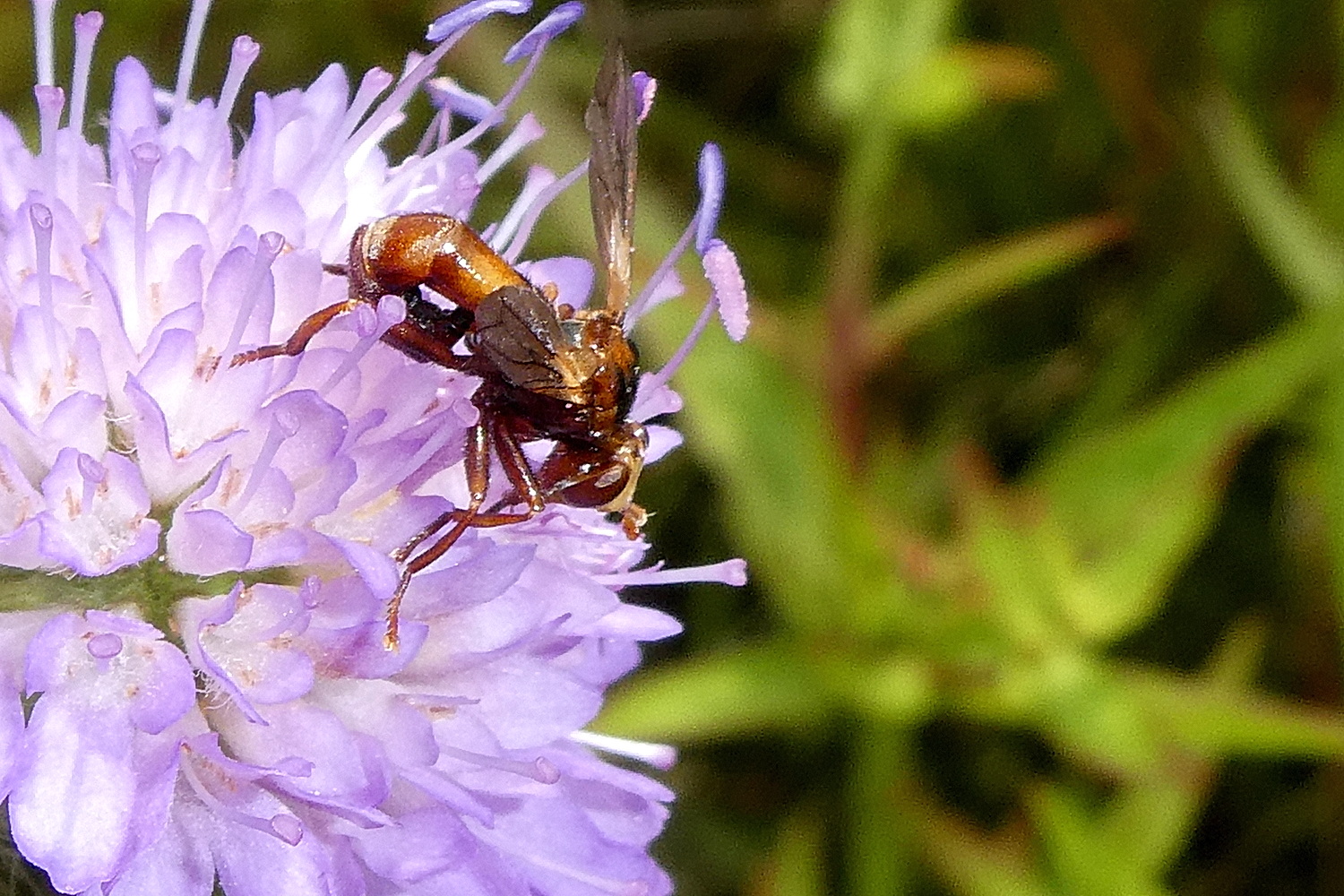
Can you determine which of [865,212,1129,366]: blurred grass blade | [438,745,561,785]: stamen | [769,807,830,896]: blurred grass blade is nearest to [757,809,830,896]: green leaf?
[769,807,830,896]: blurred grass blade

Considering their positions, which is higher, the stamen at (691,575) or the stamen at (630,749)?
the stamen at (691,575)

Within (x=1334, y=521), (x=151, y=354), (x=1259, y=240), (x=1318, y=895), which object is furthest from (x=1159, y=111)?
(x=151, y=354)

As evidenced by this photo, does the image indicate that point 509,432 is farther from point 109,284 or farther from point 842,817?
point 842,817

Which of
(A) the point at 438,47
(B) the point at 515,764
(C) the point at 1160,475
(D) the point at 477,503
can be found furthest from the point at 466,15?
(C) the point at 1160,475

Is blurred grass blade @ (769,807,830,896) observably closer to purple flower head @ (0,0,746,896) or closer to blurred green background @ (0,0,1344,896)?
blurred green background @ (0,0,1344,896)

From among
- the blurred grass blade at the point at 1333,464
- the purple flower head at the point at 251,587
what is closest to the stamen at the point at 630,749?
the purple flower head at the point at 251,587

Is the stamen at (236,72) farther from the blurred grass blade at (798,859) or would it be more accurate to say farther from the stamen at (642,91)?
the blurred grass blade at (798,859)
